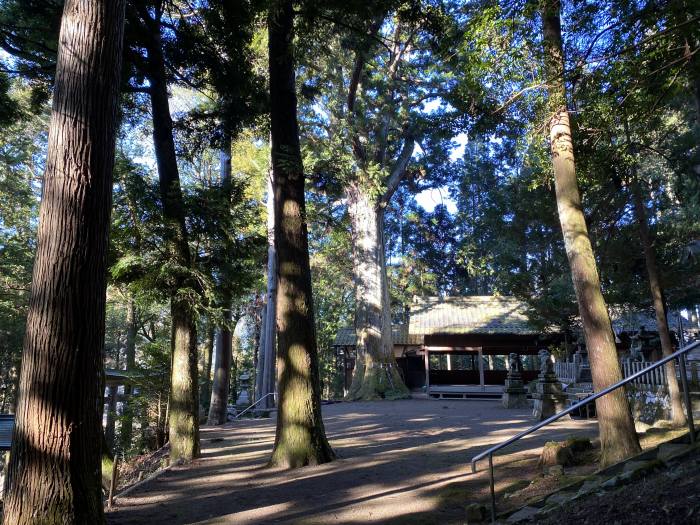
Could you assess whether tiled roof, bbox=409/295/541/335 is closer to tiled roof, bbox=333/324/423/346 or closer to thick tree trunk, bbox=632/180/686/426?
tiled roof, bbox=333/324/423/346

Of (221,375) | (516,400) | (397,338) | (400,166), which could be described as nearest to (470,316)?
(397,338)

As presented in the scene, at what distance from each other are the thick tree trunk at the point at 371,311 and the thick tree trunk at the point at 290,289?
14098 millimetres

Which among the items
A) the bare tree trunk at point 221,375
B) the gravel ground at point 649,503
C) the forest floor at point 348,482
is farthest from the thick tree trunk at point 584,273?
the bare tree trunk at point 221,375

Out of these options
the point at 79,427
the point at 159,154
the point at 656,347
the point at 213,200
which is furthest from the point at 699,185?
the point at 79,427

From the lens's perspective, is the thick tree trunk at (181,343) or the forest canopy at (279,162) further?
the thick tree trunk at (181,343)

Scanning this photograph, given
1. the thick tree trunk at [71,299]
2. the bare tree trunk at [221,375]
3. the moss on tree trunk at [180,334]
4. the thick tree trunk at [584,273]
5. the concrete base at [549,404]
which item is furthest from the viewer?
the bare tree trunk at [221,375]

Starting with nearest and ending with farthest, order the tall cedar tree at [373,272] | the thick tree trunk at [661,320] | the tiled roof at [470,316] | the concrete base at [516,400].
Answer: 1. the thick tree trunk at [661,320]
2. the concrete base at [516,400]
3. the tall cedar tree at [373,272]
4. the tiled roof at [470,316]

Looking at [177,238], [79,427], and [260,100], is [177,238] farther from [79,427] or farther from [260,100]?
[79,427]

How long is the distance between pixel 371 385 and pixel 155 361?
11738mm

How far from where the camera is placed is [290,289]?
8609 millimetres

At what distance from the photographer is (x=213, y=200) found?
926 centimetres

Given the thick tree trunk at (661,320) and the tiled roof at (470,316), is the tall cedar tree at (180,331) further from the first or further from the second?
the tiled roof at (470,316)

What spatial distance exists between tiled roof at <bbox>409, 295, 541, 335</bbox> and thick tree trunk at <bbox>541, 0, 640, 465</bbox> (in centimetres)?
1631

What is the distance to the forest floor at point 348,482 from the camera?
592 centimetres
